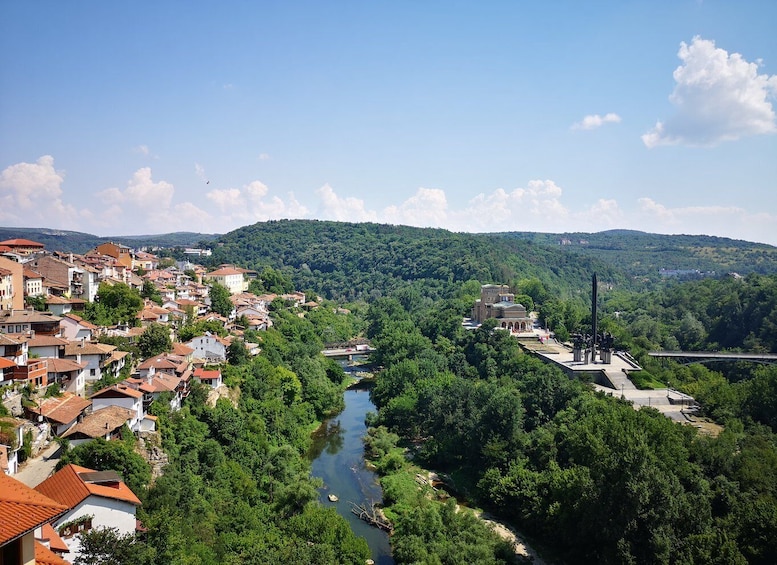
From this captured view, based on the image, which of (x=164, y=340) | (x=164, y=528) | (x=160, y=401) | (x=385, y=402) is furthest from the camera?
(x=385, y=402)

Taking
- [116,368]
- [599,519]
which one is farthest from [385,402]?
[599,519]

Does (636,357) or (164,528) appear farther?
(636,357)

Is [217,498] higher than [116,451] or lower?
lower

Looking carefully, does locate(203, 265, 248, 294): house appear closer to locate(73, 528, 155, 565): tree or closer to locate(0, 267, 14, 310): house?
locate(0, 267, 14, 310): house

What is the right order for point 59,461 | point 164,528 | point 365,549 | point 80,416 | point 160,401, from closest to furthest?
point 164,528, point 59,461, point 365,549, point 80,416, point 160,401

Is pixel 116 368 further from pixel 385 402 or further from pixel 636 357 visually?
pixel 636 357

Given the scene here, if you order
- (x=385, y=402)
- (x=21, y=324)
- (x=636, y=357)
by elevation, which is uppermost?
(x=21, y=324)

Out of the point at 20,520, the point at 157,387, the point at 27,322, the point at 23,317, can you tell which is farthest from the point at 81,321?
the point at 20,520
